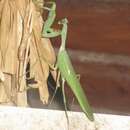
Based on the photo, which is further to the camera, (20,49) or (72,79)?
(20,49)

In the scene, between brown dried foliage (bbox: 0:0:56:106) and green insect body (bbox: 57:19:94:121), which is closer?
green insect body (bbox: 57:19:94:121)

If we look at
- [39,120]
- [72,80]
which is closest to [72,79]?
[72,80]

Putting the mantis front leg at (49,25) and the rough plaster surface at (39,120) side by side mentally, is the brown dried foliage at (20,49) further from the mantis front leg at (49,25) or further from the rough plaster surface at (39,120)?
the rough plaster surface at (39,120)

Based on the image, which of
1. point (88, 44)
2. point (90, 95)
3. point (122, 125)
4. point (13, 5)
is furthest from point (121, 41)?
point (122, 125)

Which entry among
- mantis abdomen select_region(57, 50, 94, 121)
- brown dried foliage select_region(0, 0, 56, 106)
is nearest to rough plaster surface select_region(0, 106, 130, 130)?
mantis abdomen select_region(57, 50, 94, 121)

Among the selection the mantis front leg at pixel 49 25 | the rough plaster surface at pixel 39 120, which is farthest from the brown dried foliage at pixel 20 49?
the rough plaster surface at pixel 39 120

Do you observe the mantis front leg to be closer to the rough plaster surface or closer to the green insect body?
the green insect body

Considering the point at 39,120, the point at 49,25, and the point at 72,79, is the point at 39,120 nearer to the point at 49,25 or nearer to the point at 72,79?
the point at 72,79

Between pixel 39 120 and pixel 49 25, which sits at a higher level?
pixel 49 25

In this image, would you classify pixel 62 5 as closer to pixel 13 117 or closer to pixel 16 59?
pixel 16 59
